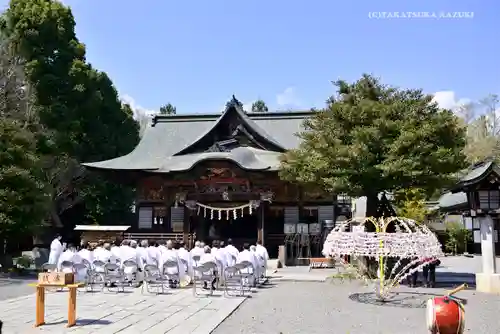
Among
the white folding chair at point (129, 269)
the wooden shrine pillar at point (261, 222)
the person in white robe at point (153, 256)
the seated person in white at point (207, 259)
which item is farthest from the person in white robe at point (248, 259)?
the wooden shrine pillar at point (261, 222)

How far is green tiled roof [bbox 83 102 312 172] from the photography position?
2245 centimetres

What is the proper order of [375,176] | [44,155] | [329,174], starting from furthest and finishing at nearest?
[44,155] < [329,174] < [375,176]

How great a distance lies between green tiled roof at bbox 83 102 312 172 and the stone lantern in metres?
9.31

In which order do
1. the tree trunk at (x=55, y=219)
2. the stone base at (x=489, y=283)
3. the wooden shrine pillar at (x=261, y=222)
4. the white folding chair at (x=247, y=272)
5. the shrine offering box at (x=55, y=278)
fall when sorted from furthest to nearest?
the tree trunk at (x=55, y=219) < the wooden shrine pillar at (x=261, y=222) < the stone base at (x=489, y=283) < the white folding chair at (x=247, y=272) < the shrine offering box at (x=55, y=278)

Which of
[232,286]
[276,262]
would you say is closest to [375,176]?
[232,286]

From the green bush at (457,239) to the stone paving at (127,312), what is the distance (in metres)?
22.3

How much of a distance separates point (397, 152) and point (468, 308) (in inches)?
203

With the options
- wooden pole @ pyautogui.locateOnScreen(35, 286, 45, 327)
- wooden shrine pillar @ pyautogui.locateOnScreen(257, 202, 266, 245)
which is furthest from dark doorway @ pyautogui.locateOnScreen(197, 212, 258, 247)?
wooden pole @ pyautogui.locateOnScreen(35, 286, 45, 327)

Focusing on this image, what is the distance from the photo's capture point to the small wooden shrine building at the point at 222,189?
22219 millimetres

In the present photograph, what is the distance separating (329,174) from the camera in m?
15.6

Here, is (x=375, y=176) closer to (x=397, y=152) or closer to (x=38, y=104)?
(x=397, y=152)

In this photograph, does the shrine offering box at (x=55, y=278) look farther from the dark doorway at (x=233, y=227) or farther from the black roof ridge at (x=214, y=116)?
the black roof ridge at (x=214, y=116)

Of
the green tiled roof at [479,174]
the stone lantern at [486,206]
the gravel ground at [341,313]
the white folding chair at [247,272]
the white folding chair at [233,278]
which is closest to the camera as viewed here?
the gravel ground at [341,313]

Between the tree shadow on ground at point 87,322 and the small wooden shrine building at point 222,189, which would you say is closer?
the tree shadow on ground at point 87,322
